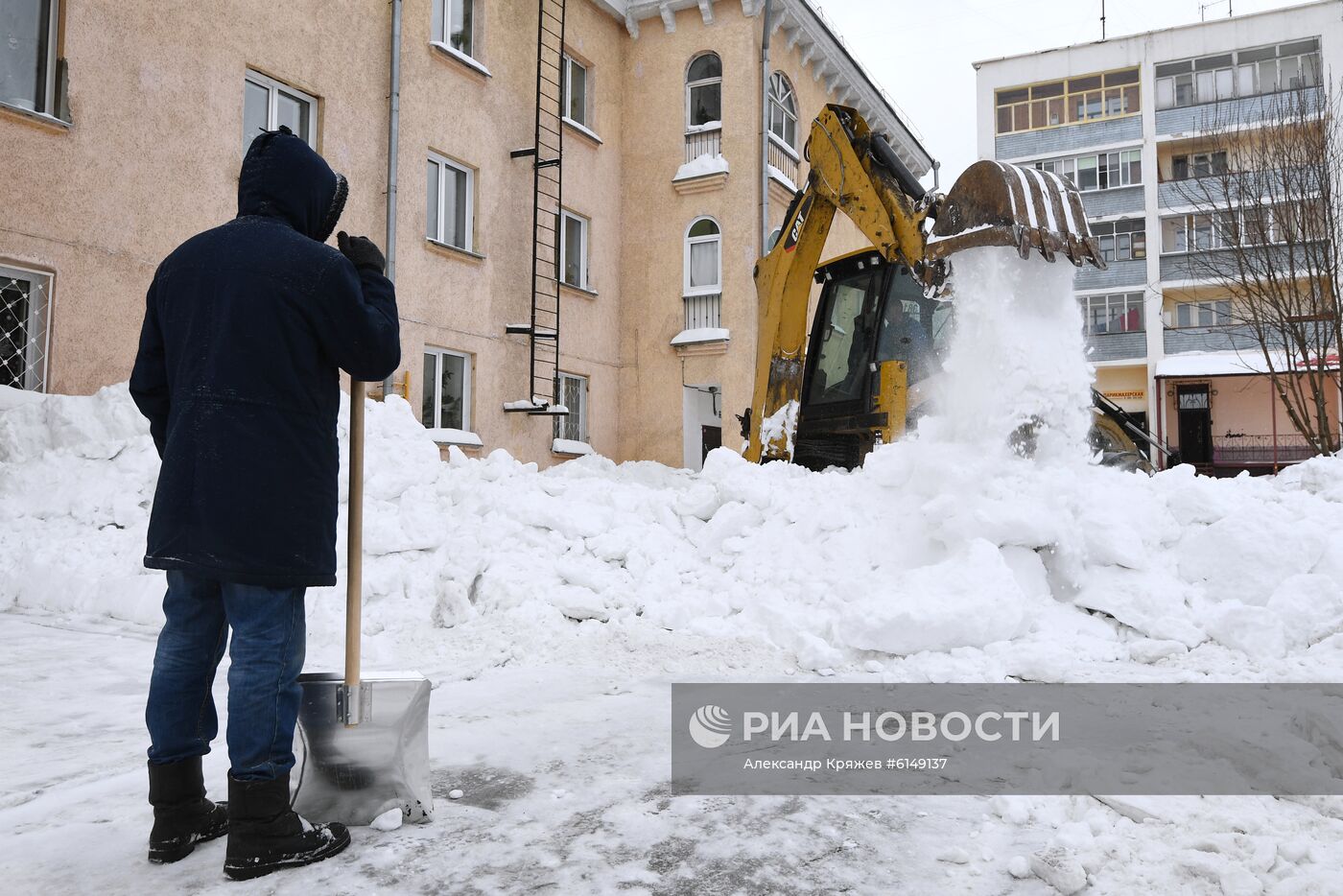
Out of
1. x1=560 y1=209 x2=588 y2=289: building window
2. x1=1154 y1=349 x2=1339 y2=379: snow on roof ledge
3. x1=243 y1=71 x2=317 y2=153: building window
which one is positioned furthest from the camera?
x1=1154 y1=349 x2=1339 y2=379: snow on roof ledge

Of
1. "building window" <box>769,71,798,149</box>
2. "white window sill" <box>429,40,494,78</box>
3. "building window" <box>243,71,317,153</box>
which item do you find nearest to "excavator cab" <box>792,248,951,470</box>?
"building window" <box>243,71,317,153</box>

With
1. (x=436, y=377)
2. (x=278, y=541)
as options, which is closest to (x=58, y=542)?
(x=278, y=541)

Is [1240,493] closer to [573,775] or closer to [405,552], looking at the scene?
[573,775]

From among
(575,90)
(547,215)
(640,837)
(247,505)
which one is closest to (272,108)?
(547,215)

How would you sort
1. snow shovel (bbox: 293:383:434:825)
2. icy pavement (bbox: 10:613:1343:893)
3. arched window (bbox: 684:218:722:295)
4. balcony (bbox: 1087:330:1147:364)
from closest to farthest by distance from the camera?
icy pavement (bbox: 10:613:1343:893) → snow shovel (bbox: 293:383:434:825) → arched window (bbox: 684:218:722:295) → balcony (bbox: 1087:330:1147:364)

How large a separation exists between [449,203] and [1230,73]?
27178mm

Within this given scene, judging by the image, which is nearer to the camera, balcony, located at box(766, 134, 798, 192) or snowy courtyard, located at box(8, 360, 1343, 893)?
snowy courtyard, located at box(8, 360, 1343, 893)

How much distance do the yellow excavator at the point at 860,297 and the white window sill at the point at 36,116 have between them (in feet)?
19.7

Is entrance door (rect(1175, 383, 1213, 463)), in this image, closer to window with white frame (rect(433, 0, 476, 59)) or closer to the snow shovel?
window with white frame (rect(433, 0, 476, 59))

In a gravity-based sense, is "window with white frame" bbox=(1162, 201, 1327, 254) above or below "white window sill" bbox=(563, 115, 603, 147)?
below

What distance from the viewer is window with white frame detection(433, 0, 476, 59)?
39.2 ft

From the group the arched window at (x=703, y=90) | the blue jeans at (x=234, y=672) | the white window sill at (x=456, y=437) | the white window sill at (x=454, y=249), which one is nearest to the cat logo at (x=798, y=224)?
the white window sill at (x=456, y=437)

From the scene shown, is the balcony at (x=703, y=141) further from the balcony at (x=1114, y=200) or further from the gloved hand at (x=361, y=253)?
the balcony at (x=1114, y=200)

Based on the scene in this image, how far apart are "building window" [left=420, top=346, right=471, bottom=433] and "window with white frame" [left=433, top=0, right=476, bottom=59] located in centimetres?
392
